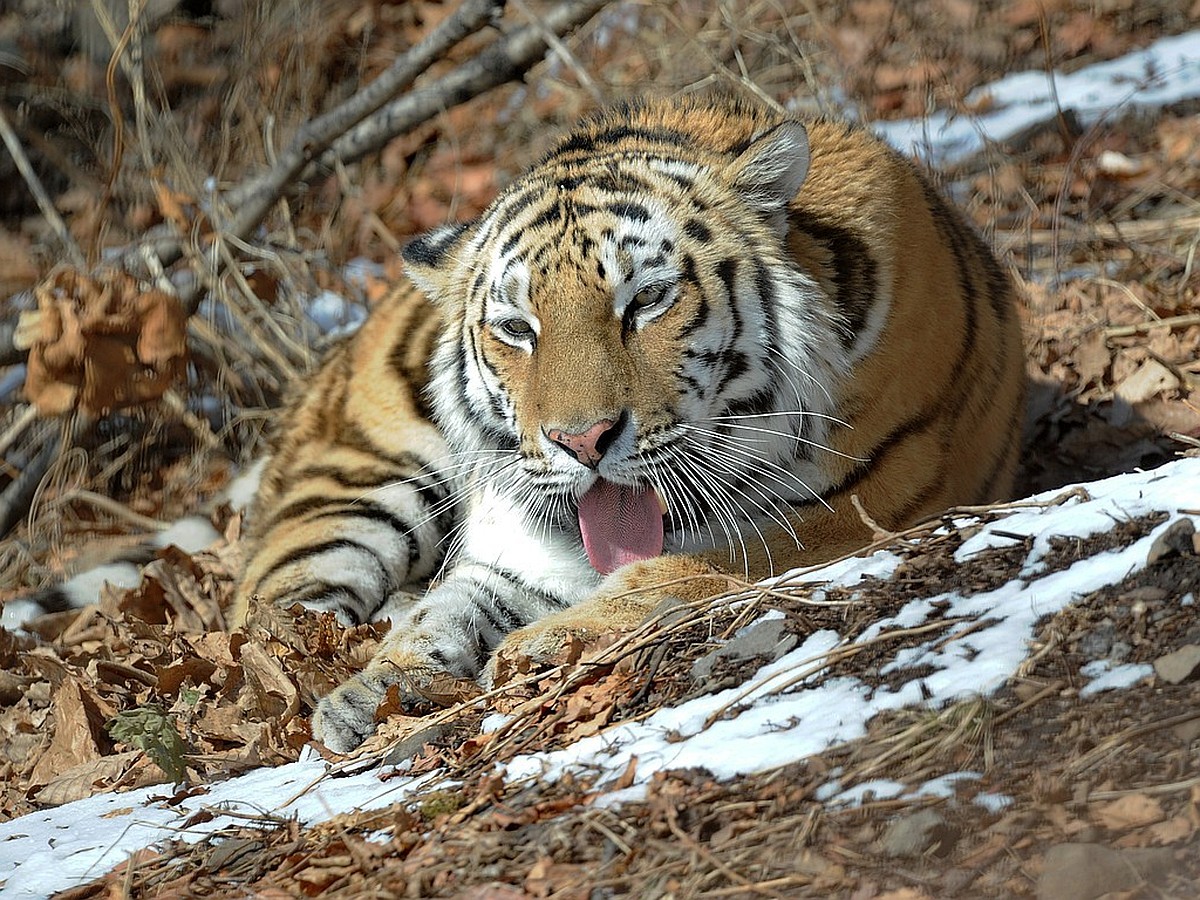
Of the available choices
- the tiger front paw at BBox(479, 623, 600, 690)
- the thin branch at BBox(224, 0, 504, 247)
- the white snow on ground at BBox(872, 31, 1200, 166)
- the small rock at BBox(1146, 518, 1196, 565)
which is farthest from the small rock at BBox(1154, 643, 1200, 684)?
the white snow on ground at BBox(872, 31, 1200, 166)

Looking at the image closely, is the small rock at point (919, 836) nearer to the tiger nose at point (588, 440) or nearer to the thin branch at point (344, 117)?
the tiger nose at point (588, 440)

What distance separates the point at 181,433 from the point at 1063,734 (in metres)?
4.75

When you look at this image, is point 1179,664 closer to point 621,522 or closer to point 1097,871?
point 1097,871

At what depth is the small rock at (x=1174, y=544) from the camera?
7.00 feet

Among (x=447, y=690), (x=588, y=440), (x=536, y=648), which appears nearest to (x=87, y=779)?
(x=447, y=690)

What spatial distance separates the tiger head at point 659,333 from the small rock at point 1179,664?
1.29 metres

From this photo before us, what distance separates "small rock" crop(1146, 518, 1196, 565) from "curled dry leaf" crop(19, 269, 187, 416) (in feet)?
12.4

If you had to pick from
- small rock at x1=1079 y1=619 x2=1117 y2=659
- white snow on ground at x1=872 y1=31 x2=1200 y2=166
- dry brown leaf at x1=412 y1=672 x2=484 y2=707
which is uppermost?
white snow on ground at x1=872 y1=31 x2=1200 y2=166

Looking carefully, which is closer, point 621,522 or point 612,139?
point 621,522

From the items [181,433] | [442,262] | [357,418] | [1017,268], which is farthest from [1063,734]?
[181,433]

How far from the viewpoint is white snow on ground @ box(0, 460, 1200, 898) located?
2.07 metres

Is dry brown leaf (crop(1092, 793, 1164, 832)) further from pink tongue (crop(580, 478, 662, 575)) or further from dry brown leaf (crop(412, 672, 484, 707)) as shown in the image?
pink tongue (crop(580, 478, 662, 575))

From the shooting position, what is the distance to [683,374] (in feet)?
9.93

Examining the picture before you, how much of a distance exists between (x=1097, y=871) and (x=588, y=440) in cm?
154
